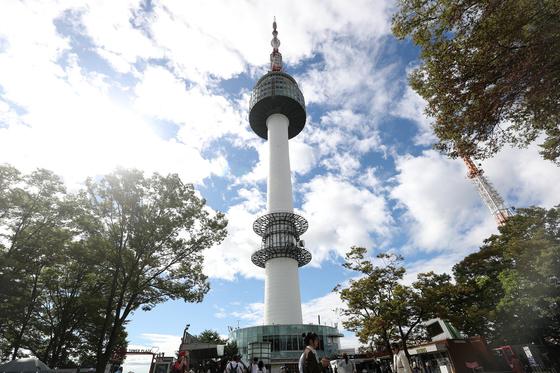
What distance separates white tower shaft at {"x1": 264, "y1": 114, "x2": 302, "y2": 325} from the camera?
131ft

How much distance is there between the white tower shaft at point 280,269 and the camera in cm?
3997

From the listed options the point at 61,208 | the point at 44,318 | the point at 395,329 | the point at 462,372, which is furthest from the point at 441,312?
the point at 44,318

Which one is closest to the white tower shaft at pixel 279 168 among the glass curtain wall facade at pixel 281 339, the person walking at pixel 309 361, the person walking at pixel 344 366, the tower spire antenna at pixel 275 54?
the tower spire antenna at pixel 275 54

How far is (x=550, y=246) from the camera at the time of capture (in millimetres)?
23438

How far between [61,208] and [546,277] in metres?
36.4

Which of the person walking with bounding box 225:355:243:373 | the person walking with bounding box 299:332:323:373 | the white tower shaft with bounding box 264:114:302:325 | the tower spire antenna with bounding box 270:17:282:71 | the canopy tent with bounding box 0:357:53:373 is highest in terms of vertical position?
the tower spire antenna with bounding box 270:17:282:71

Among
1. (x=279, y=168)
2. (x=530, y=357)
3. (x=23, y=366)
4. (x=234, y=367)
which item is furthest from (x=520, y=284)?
(x=23, y=366)

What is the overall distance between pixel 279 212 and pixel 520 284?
1175 inches

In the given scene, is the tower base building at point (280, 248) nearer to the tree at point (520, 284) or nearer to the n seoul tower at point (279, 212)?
the n seoul tower at point (279, 212)

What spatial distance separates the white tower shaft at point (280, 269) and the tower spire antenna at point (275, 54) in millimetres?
19541

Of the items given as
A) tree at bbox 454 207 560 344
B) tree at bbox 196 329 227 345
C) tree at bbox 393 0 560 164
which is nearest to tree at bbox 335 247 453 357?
tree at bbox 454 207 560 344

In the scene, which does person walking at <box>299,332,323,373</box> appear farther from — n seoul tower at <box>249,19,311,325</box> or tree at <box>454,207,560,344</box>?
n seoul tower at <box>249,19,311,325</box>

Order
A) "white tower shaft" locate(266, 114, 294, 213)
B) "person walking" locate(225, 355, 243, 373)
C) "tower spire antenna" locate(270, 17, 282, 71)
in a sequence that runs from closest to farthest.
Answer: "person walking" locate(225, 355, 243, 373), "white tower shaft" locate(266, 114, 294, 213), "tower spire antenna" locate(270, 17, 282, 71)

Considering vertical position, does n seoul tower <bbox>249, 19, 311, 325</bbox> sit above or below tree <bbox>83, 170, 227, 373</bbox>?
above
